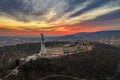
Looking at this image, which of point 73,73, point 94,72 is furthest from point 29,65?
point 94,72

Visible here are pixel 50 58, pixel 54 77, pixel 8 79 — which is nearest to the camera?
pixel 8 79

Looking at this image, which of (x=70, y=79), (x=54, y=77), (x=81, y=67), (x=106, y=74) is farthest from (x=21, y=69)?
(x=106, y=74)

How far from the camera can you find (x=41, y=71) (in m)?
167

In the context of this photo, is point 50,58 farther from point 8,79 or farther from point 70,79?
point 8,79

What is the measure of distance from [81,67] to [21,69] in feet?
154

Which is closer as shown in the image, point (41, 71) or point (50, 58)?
point (41, 71)

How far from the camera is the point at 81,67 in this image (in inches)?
7618

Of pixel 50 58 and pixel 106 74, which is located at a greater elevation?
pixel 50 58

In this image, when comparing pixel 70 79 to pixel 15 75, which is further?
pixel 70 79

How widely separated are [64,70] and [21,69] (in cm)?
3019

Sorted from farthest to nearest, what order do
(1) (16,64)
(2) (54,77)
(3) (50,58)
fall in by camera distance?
1. (3) (50,58)
2. (1) (16,64)
3. (2) (54,77)

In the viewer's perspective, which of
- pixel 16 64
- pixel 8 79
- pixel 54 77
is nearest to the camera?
pixel 8 79

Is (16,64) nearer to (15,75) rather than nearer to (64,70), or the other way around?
(15,75)

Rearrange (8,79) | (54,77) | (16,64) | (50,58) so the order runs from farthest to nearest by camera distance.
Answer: (50,58)
(16,64)
(54,77)
(8,79)
